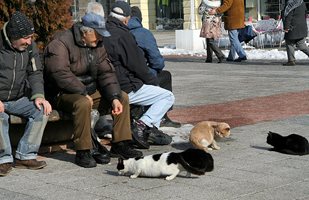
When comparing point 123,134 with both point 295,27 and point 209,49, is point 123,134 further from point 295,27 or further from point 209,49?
point 209,49

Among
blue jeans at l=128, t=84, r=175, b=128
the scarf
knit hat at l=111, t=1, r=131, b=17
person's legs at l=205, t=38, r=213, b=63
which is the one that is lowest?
person's legs at l=205, t=38, r=213, b=63

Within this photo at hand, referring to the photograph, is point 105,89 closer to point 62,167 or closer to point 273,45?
point 62,167

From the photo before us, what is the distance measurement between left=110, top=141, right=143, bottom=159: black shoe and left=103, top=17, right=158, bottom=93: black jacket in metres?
0.78

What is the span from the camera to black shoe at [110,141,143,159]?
7250 millimetres

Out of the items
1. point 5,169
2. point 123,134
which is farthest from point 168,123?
point 5,169

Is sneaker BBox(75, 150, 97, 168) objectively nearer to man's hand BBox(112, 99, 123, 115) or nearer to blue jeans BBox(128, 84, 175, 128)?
man's hand BBox(112, 99, 123, 115)

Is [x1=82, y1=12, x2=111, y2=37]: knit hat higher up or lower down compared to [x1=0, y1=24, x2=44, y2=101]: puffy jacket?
higher up

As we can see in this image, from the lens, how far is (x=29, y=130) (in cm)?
686

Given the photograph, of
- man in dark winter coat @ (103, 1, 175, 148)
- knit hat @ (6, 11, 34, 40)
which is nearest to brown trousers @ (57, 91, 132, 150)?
man in dark winter coat @ (103, 1, 175, 148)

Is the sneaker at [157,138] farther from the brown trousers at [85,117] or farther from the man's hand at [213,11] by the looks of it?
the man's hand at [213,11]

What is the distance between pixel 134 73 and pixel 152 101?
406 millimetres

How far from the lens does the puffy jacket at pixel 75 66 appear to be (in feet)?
23.1

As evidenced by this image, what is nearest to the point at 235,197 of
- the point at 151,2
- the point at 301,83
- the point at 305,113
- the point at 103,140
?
the point at 103,140

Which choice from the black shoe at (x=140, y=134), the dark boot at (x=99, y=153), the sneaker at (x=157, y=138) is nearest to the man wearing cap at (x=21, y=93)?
the dark boot at (x=99, y=153)
